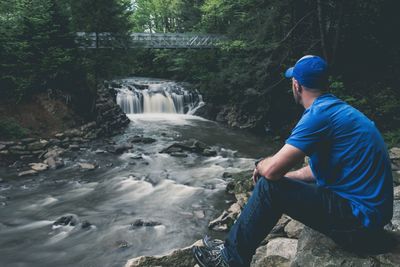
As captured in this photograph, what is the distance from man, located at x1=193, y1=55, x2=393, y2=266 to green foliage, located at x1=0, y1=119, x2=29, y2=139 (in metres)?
13.7

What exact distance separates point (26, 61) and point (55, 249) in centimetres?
1137

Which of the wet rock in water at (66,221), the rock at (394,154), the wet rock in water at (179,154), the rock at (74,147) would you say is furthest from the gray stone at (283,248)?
the rock at (74,147)

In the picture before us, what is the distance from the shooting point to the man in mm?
2910

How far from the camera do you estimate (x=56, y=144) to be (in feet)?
50.4

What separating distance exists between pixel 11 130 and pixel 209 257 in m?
13.7

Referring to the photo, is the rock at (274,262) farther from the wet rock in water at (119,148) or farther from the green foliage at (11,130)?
the green foliage at (11,130)

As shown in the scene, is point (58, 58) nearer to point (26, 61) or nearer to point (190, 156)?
point (26, 61)

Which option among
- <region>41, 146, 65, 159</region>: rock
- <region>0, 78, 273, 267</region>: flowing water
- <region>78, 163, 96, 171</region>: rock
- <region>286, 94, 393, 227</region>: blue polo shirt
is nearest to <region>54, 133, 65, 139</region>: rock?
<region>41, 146, 65, 159</region>: rock

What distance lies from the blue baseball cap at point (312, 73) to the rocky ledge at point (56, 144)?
11.2 metres

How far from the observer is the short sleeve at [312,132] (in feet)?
9.53

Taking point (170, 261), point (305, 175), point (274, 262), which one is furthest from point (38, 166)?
point (305, 175)

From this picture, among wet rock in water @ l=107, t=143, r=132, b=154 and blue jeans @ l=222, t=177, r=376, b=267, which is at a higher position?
blue jeans @ l=222, t=177, r=376, b=267

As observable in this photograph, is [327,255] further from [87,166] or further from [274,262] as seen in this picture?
[87,166]

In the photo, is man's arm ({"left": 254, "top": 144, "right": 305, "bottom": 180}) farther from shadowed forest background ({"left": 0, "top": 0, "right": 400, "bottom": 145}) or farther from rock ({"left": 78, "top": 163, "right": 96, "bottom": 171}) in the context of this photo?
rock ({"left": 78, "top": 163, "right": 96, "bottom": 171})
